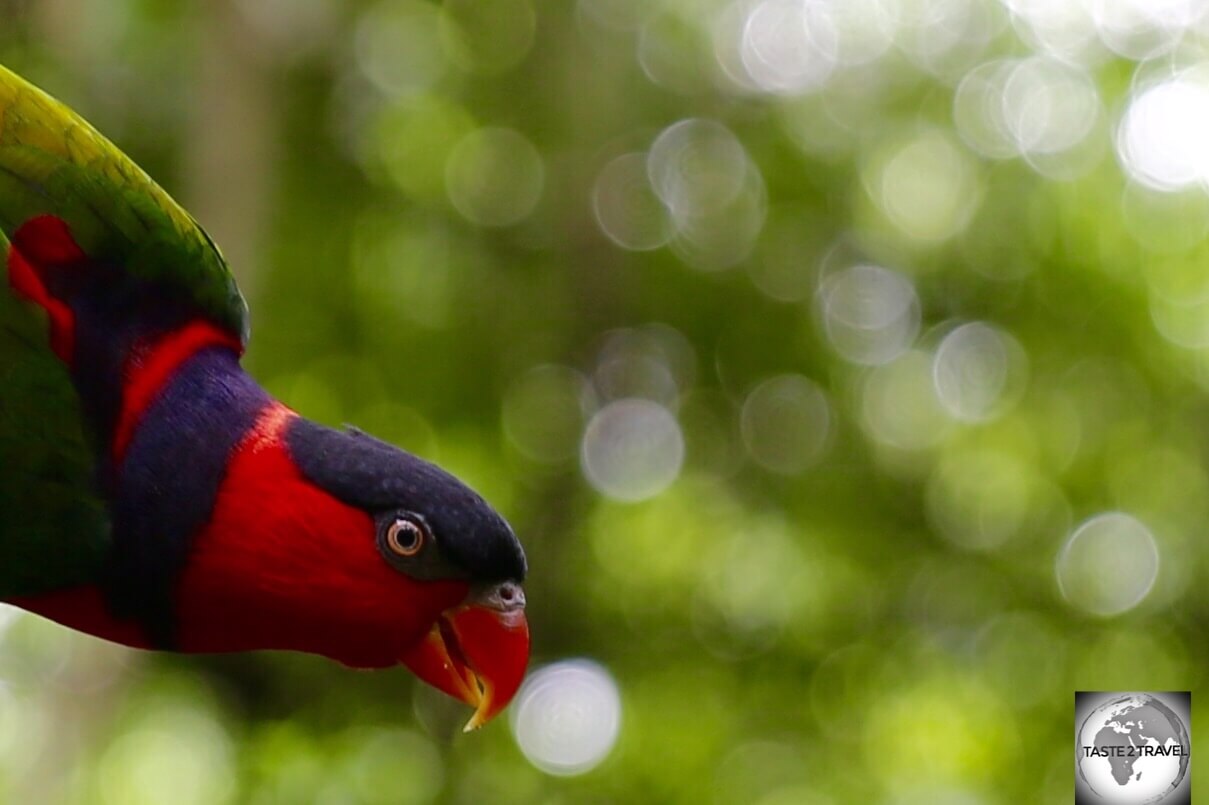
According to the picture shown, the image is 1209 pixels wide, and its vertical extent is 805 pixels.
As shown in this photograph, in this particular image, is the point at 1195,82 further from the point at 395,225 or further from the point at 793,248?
the point at 395,225

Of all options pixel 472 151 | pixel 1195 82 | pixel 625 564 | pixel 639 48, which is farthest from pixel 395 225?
pixel 1195 82

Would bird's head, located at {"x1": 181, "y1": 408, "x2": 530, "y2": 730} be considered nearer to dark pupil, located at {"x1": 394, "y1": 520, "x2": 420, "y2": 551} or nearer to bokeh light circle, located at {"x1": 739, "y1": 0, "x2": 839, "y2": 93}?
dark pupil, located at {"x1": 394, "y1": 520, "x2": 420, "y2": 551}

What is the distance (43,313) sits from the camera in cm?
192

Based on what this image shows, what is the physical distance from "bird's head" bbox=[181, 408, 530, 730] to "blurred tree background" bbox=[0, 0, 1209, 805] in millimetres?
3675

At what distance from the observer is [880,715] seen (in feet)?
22.0

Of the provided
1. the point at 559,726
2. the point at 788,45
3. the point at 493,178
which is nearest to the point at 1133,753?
the point at 559,726

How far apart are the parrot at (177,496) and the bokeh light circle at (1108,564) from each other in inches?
246

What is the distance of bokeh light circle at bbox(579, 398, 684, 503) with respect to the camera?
685 cm

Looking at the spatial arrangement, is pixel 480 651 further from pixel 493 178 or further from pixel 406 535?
pixel 493 178

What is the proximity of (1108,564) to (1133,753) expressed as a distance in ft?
11.1

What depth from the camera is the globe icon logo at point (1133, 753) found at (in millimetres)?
4262

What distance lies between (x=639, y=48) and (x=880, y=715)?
401 centimetres

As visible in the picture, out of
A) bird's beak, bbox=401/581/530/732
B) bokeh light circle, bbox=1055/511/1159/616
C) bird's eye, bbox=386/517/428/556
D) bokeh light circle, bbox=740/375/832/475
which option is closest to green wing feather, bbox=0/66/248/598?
bird's eye, bbox=386/517/428/556

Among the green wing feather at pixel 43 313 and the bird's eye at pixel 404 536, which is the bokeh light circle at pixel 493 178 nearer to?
the green wing feather at pixel 43 313
